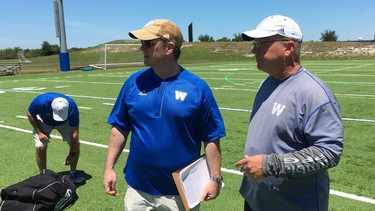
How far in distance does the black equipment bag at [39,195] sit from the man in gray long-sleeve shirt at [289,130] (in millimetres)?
2408

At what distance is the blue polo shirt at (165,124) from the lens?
8.18 feet

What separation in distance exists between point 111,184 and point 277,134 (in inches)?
51.6

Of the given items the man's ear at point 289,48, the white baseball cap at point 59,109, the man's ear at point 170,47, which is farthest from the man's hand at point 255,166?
the white baseball cap at point 59,109

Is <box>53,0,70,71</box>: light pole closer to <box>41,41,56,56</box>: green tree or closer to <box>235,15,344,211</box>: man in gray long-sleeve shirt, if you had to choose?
<box>235,15,344,211</box>: man in gray long-sleeve shirt

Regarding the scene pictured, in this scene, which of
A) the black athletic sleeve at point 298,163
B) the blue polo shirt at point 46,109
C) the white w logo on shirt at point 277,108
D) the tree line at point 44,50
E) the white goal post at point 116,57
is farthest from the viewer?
the tree line at point 44,50

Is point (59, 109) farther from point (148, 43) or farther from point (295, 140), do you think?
point (295, 140)

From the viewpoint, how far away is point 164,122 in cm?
249

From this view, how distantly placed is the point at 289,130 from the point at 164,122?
850mm

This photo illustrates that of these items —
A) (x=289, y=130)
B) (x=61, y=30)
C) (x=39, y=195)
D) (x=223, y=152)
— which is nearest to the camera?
(x=289, y=130)

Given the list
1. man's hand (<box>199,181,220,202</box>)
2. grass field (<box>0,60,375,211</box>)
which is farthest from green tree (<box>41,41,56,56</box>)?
man's hand (<box>199,181,220,202</box>)

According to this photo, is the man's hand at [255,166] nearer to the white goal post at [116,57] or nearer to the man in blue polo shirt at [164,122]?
the man in blue polo shirt at [164,122]

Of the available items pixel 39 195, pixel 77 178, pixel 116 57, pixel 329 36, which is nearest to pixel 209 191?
pixel 39 195

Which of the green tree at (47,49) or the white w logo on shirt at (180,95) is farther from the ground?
the green tree at (47,49)

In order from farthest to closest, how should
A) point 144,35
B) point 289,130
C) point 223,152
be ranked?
point 223,152 → point 144,35 → point 289,130
